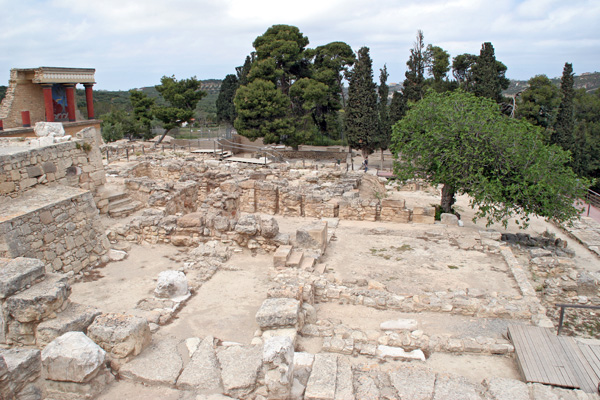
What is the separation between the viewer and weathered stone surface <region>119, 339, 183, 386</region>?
4863 mm

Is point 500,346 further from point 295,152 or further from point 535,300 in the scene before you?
point 295,152

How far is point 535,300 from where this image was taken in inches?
327

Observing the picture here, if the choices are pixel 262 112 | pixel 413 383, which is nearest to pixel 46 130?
pixel 413 383

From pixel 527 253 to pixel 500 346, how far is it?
274 inches

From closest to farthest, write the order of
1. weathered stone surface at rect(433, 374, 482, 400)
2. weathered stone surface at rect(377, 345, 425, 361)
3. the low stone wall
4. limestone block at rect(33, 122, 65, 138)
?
weathered stone surface at rect(433, 374, 482, 400)
weathered stone surface at rect(377, 345, 425, 361)
the low stone wall
limestone block at rect(33, 122, 65, 138)

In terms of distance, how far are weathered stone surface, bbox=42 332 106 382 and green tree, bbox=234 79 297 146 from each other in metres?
26.4

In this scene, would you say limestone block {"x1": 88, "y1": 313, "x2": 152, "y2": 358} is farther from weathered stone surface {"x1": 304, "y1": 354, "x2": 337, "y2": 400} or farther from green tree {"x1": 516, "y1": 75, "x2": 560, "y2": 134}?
green tree {"x1": 516, "y1": 75, "x2": 560, "y2": 134}

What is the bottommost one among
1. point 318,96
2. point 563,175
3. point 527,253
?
point 527,253

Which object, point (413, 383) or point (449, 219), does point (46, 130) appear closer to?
point (413, 383)

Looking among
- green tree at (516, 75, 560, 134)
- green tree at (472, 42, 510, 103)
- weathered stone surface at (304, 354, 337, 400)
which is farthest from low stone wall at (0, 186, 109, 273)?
green tree at (516, 75, 560, 134)

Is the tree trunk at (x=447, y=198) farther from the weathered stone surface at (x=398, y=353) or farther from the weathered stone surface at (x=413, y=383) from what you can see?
the weathered stone surface at (x=413, y=383)

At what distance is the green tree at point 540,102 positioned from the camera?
100 ft

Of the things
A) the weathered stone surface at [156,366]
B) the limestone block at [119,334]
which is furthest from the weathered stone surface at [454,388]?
the limestone block at [119,334]

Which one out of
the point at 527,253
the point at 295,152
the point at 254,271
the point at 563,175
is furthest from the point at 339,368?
the point at 295,152
